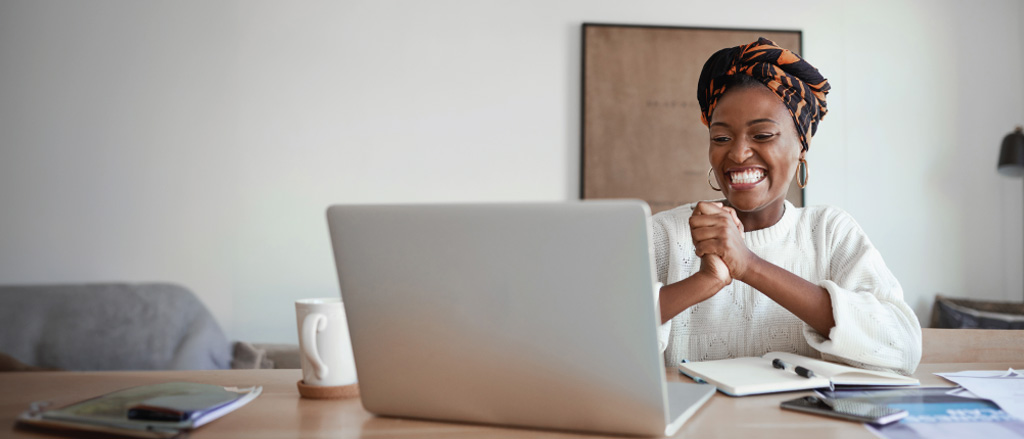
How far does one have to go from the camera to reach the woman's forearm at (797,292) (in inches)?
39.4

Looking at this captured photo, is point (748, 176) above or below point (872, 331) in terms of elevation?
above

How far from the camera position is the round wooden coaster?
795mm

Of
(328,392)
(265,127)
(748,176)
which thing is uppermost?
(265,127)

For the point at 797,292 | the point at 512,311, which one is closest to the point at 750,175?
the point at 797,292

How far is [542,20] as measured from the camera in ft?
8.50

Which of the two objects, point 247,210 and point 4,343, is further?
point 247,210

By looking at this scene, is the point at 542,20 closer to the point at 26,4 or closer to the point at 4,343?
the point at 26,4

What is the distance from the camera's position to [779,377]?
32.4 inches

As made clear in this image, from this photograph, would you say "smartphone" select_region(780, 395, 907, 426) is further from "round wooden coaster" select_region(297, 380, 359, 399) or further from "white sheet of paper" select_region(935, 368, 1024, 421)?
"round wooden coaster" select_region(297, 380, 359, 399)

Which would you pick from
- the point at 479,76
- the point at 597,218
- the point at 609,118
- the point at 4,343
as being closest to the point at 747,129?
the point at 597,218

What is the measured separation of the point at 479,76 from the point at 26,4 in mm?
1709

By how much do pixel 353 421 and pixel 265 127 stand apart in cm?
208

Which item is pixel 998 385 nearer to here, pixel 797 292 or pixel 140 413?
pixel 797 292

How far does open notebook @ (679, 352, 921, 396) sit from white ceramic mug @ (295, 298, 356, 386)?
444 millimetres
